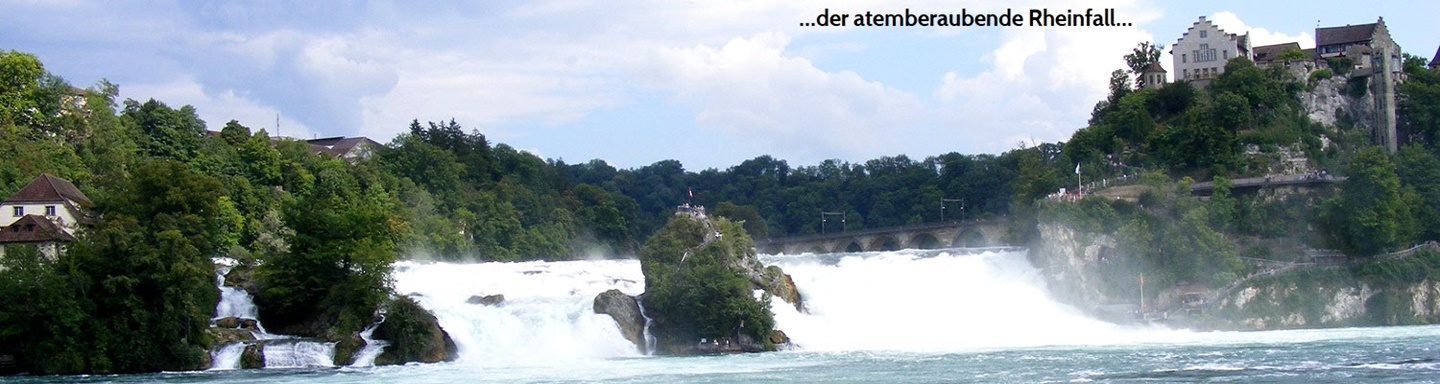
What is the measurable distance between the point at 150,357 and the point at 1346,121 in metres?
60.8

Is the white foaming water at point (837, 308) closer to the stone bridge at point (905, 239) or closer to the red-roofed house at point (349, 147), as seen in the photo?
the stone bridge at point (905, 239)

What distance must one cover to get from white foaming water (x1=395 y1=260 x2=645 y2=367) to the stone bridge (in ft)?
111

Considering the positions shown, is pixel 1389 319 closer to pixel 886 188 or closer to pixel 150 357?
pixel 150 357

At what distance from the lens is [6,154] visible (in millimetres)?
66438

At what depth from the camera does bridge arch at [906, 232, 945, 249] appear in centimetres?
9794

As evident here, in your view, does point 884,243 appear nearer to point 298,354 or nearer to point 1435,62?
point 1435,62

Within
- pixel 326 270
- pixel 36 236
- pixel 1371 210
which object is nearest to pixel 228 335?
pixel 326 270

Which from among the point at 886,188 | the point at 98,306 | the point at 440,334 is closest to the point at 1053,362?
the point at 440,334

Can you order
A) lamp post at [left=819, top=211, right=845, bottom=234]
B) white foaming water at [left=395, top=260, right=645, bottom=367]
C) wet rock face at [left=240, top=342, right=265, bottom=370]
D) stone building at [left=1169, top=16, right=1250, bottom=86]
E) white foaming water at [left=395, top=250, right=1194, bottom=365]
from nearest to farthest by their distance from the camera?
1. wet rock face at [left=240, top=342, right=265, bottom=370]
2. white foaming water at [left=395, top=260, right=645, bottom=367]
3. white foaming water at [left=395, top=250, right=1194, bottom=365]
4. stone building at [left=1169, top=16, right=1250, bottom=86]
5. lamp post at [left=819, top=211, right=845, bottom=234]

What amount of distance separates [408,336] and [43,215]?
1583cm

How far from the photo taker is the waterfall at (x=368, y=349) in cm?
5019

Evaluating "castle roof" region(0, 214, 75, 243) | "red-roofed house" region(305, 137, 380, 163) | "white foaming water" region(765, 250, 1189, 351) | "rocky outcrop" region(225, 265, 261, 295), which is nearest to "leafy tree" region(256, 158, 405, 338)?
"rocky outcrop" region(225, 265, 261, 295)

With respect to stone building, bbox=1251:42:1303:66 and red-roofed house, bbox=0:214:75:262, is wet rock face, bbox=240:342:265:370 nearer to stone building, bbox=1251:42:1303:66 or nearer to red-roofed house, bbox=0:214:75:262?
red-roofed house, bbox=0:214:75:262

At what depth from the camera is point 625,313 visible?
55688 mm
